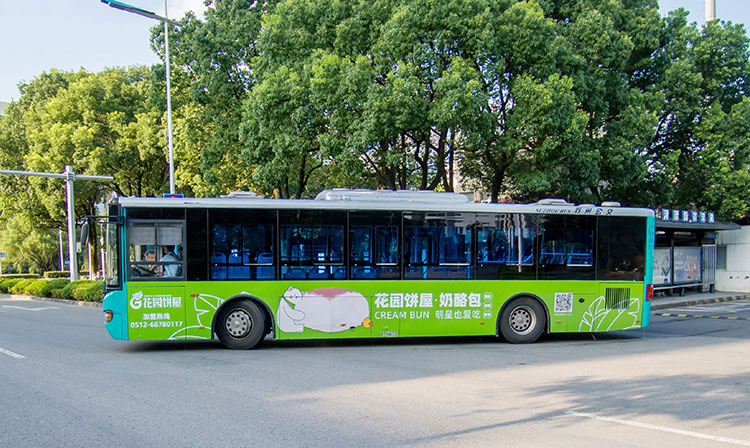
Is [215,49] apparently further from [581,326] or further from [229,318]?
[581,326]

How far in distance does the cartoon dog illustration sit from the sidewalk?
496 inches

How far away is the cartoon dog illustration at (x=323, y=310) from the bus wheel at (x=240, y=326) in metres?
0.41

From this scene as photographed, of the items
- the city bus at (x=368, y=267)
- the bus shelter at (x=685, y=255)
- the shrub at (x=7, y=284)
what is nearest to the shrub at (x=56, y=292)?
the shrub at (x=7, y=284)

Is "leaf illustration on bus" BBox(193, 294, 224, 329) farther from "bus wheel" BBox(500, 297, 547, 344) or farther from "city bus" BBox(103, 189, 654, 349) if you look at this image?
"bus wheel" BBox(500, 297, 547, 344)

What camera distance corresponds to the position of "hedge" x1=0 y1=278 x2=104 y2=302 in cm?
2305

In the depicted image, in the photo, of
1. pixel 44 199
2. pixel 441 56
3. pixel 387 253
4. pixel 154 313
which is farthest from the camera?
pixel 44 199

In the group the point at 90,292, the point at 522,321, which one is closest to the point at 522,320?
the point at 522,321

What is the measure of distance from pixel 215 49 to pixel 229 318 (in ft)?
49.5

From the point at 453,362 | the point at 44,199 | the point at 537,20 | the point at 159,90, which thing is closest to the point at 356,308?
the point at 453,362

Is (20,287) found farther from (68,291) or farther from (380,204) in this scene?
(380,204)

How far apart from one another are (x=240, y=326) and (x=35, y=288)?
2310 centimetres

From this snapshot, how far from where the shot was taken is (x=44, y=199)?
3325cm

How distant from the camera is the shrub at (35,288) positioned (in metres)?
28.3

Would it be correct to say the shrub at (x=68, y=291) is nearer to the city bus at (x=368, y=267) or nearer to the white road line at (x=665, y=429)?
Answer: the city bus at (x=368, y=267)
